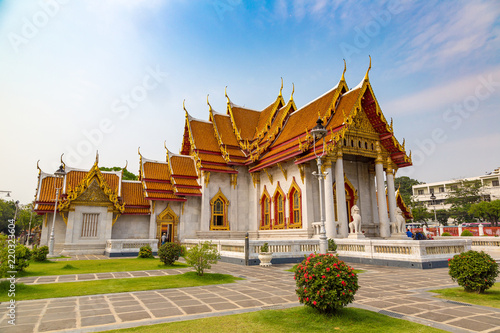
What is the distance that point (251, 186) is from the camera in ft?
84.6

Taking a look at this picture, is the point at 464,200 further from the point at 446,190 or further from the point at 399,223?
the point at 399,223

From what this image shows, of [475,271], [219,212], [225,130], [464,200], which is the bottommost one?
[475,271]

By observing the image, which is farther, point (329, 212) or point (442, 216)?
point (442, 216)

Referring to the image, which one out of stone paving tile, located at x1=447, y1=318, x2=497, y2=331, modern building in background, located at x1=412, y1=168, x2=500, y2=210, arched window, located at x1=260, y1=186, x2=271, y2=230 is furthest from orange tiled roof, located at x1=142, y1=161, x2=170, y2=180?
modern building in background, located at x1=412, y1=168, x2=500, y2=210

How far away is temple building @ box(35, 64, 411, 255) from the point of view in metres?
19.5

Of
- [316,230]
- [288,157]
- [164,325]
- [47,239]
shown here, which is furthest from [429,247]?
[47,239]

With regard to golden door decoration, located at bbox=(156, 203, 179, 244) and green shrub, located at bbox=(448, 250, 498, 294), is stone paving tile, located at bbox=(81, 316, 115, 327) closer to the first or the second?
green shrub, located at bbox=(448, 250, 498, 294)

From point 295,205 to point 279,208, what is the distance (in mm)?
1898

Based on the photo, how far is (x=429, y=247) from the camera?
12953 millimetres

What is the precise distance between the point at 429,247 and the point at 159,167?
19.9 metres

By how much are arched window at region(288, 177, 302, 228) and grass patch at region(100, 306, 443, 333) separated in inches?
566

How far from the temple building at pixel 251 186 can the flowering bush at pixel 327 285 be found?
12.1 meters

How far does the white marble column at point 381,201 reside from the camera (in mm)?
19453

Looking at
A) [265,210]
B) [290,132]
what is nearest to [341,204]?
[290,132]
